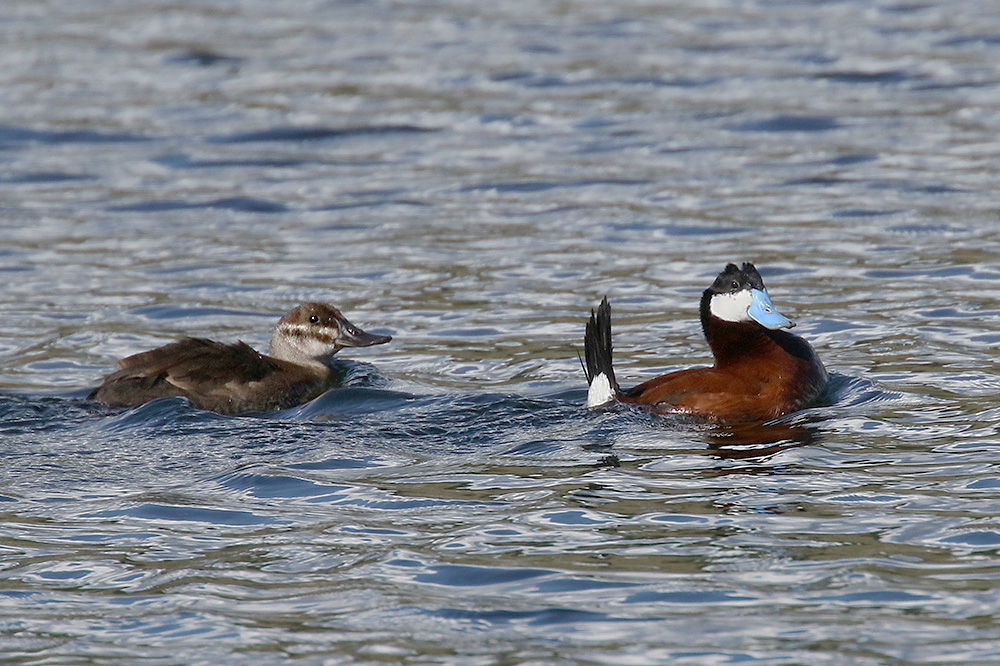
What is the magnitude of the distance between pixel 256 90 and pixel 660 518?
37.7ft

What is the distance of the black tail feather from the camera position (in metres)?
7.10

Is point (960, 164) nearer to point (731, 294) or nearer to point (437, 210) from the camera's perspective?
point (437, 210)

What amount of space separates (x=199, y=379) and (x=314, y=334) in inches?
41.5

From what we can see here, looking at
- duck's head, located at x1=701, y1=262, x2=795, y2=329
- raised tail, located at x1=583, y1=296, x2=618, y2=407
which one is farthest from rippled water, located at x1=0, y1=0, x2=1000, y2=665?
duck's head, located at x1=701, y1=262, x2=795, y2=329

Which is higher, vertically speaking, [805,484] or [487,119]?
[487,119]

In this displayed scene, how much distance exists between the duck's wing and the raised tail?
170 cm

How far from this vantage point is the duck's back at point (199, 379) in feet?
24.2

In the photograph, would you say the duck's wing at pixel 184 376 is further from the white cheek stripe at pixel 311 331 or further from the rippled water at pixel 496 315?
the white cheek stripe at pixel 311 331

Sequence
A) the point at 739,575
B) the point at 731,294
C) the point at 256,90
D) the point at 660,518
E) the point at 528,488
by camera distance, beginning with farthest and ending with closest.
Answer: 1. the point at 256,90
2. the point at 731,294
3. the point at 528,488
4. the point at 660,518
5. the point at 739,575

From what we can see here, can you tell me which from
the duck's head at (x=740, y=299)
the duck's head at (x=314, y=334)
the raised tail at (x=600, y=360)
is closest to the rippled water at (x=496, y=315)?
the raised tail at (x=600, y=360)

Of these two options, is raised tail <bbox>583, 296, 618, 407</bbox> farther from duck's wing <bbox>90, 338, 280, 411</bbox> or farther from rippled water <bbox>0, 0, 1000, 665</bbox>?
duck's wing <bbox>90, 338, 280, 411</bbox>

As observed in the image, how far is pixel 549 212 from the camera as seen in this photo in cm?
1195

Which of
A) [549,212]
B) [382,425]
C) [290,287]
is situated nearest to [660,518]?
[382,425]

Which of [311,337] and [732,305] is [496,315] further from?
[732,305]
